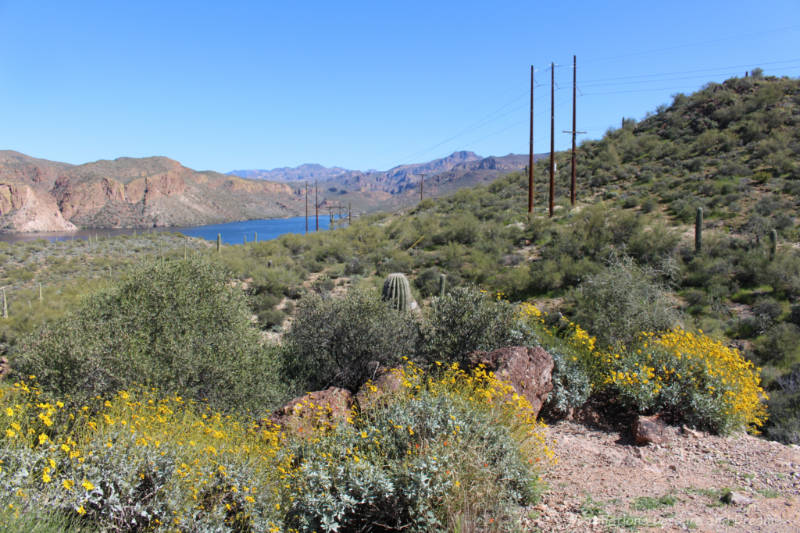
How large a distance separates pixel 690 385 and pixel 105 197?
14649 cm

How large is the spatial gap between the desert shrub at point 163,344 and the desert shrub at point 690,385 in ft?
18.7

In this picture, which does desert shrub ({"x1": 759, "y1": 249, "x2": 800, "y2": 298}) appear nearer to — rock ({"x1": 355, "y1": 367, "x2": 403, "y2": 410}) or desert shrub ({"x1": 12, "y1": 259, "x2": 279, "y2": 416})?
rock ({"x1": 355, "y1": 367, "x2": 403, "y2": 410})

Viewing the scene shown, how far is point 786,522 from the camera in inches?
180

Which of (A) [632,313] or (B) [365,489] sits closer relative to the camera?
(B) [365,489]

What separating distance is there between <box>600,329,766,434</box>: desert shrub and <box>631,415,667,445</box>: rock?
23cm

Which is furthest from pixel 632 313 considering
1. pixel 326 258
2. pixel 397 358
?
pixel 326 258

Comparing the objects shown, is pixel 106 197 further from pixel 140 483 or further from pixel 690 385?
pixel 690 385

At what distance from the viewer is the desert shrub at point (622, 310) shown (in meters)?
9.80

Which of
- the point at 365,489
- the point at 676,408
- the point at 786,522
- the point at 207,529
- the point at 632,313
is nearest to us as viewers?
the point at 207,529

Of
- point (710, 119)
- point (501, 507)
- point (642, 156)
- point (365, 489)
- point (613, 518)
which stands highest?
point (710, 119)

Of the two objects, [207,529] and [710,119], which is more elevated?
[710,119]

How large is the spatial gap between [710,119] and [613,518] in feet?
131

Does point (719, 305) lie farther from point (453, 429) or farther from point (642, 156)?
point (642, 156)

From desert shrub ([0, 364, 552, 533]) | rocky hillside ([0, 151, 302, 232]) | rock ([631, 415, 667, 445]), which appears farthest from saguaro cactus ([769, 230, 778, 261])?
rocky hillside ([0, 151, 302, 232])
